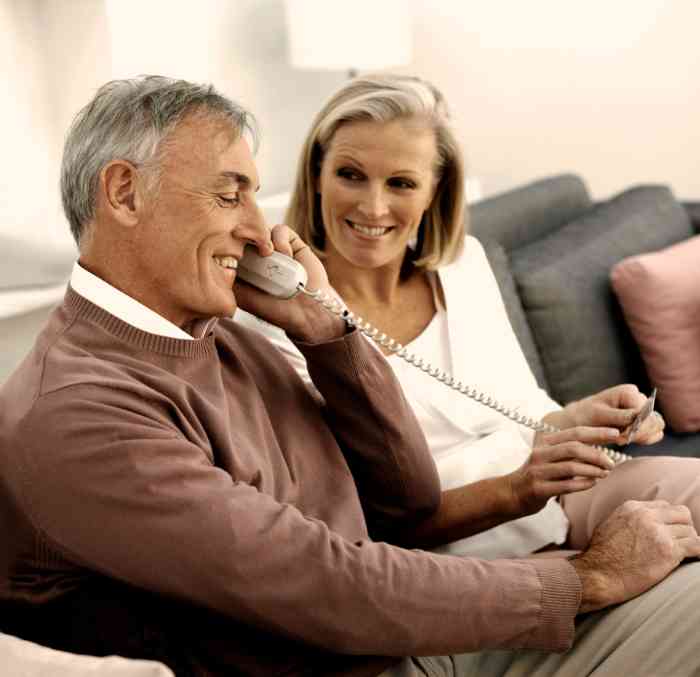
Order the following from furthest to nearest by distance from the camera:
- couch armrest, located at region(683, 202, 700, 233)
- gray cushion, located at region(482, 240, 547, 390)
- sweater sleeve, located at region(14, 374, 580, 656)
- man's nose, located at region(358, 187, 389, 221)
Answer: couch armrest, located at region(683, 202, 700, 233), gray cushion, located at region(482, 240, 547, 390), man's nose, located at region(358, 187, 389, 221), sweater sleeve, located at region(14, 374, 580, 656)

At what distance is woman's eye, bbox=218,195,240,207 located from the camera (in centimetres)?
139

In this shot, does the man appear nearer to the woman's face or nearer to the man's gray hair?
the man's gray hair

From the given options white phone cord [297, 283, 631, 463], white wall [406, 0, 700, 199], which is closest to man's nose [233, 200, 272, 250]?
white phone cord [297, 283, 631, 463]

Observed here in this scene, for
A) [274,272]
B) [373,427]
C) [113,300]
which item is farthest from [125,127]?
[373,427]

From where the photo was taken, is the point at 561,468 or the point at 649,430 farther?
the point at 649,430

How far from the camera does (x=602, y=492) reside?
1.89 metres

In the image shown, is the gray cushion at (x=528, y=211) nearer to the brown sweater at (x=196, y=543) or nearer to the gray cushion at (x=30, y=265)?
the gray cushion at (x=30, y=265)

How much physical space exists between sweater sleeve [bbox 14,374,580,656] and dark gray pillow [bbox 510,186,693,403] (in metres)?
1.40

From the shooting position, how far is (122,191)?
4.42ft

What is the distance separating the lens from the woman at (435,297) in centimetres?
188

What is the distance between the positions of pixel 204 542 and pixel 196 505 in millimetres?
38

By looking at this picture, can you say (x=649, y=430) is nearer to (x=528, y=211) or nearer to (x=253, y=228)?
(x=253, y=228)

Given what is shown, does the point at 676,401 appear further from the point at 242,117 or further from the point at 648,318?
the point at 242,117

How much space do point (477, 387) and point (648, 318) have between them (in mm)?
828
